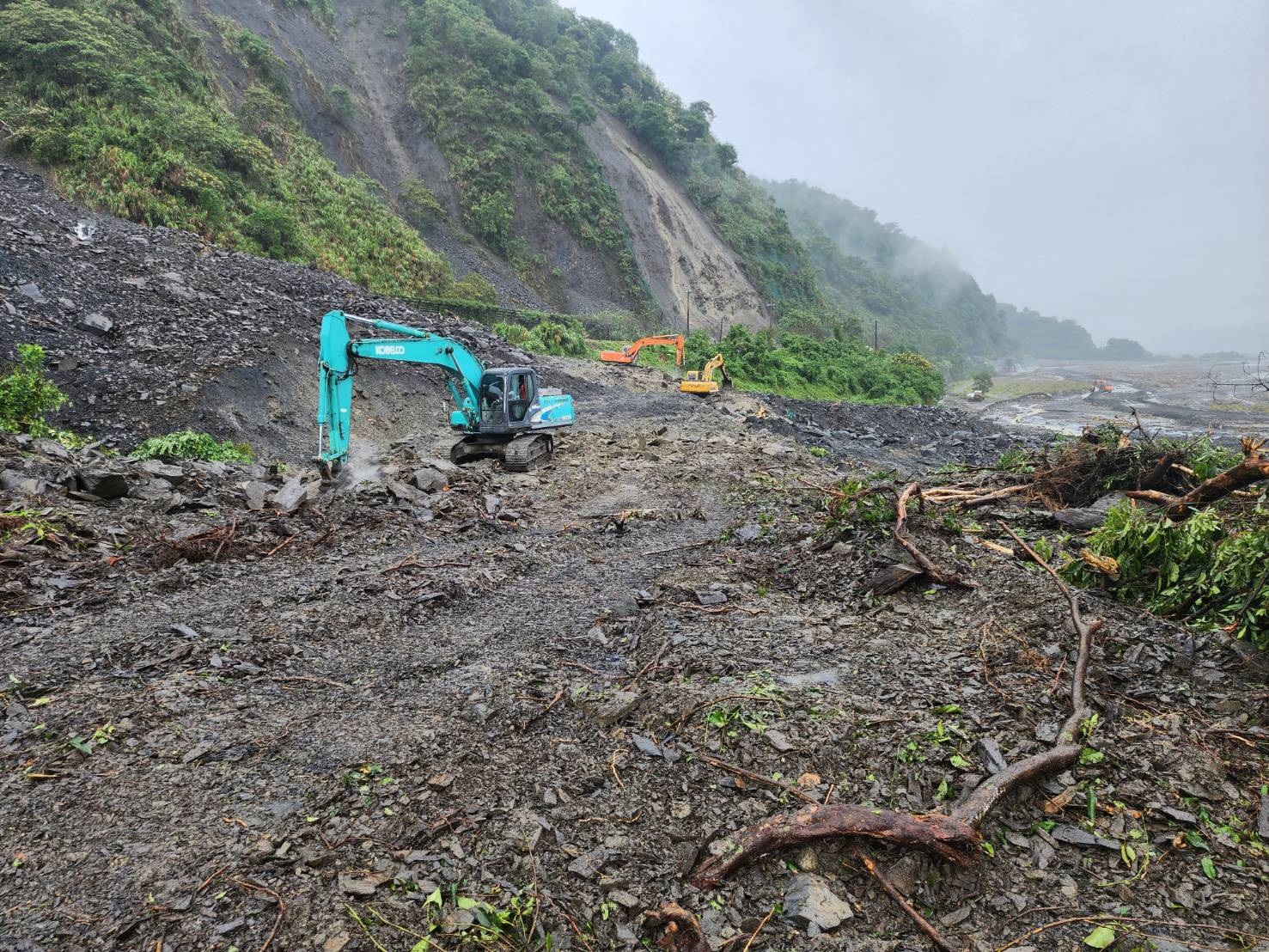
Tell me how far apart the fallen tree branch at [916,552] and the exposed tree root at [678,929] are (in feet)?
12.7

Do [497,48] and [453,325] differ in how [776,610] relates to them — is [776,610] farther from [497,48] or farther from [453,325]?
[497,48]

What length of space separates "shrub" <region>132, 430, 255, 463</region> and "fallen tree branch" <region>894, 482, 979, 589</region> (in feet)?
31.9

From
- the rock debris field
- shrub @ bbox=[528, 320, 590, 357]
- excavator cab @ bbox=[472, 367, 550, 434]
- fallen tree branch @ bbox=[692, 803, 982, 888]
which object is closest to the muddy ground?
shrub @ bbox=[528, 320, 590, 357]

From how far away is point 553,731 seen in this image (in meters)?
4.34

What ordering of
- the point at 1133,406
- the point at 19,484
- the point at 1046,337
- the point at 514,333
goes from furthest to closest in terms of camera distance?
the point at 1046,337, the point at 1133,406, the point at 514,333, the point at 19,484

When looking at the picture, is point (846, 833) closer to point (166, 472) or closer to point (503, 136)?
point (166, 472)

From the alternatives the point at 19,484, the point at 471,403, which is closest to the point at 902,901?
the point at 19,484

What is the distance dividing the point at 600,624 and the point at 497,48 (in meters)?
48.3

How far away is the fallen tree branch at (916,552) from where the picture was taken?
19.3 feet

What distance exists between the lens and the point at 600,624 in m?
6.16

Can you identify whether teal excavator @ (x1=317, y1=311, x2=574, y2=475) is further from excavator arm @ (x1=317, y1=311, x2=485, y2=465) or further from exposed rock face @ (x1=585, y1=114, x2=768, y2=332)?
exposed rock face @ (x1=585, y1=114, x2=768, y2=332)

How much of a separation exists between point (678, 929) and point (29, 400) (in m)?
Result: 11.9

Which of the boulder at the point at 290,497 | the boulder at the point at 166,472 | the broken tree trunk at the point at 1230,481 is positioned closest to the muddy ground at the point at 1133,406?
the broken tree trunk at the point at 1230,481

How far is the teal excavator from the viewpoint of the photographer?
1061cm
